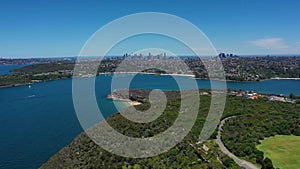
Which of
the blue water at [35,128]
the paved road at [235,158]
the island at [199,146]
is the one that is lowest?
the blue water at [35,128]

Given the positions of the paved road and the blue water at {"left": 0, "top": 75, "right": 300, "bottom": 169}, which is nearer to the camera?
the paved road

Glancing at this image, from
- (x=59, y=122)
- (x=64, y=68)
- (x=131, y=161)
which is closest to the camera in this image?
(x=131, y=161)

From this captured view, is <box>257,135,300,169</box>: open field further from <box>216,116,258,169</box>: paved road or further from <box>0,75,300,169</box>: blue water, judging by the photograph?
<box>0,75,300,169</box>: blue water

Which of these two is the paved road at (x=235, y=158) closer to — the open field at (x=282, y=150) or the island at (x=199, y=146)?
the island at (x=199, y=146)

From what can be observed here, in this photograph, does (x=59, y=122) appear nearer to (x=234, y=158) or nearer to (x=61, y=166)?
(x=61, y=166)

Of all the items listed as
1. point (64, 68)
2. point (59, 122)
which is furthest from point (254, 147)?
point (64, 68)

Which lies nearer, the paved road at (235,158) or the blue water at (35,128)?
the paved road at (235,158)

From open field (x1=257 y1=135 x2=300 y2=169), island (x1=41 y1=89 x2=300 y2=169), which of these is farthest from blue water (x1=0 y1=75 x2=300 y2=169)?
open field (x1=257 y1=135 x2=300 y2=169)

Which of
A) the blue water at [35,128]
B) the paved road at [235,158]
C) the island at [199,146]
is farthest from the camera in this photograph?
the blue water at [35,128]

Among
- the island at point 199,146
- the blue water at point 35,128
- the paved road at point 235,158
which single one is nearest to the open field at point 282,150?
the island at point 199,146
